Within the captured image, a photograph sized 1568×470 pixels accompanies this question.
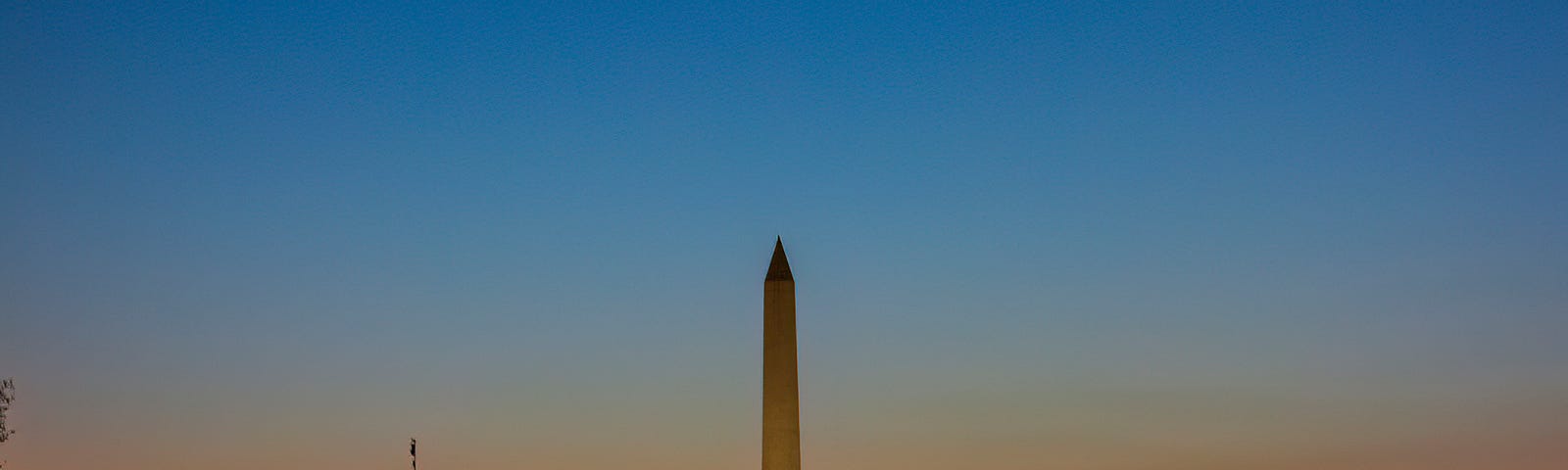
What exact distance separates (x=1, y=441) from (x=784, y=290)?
87.8 feet

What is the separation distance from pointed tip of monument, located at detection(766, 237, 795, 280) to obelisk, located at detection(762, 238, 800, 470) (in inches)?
1.4

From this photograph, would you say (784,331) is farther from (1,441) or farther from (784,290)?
(1,441)

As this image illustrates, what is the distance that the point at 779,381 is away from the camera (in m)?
65.4

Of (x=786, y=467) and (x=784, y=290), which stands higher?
(x=784, y=290)

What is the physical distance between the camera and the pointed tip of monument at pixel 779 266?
219ft

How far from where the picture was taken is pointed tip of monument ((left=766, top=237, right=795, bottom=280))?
66.6 m

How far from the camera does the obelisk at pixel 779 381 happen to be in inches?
2566

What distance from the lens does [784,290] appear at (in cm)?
6644

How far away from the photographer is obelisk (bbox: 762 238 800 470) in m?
65.2

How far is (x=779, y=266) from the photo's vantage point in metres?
67.0

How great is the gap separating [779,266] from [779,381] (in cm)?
424

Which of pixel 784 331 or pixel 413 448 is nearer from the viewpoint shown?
pixel 784 331

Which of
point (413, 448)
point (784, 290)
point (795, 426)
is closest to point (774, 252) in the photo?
point (784, 290)

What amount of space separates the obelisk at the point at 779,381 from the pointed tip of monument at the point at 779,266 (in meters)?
0.03
